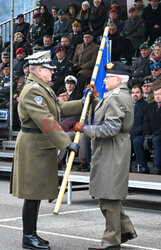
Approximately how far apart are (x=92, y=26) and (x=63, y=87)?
3.78 m

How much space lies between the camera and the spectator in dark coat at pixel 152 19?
1573 cm

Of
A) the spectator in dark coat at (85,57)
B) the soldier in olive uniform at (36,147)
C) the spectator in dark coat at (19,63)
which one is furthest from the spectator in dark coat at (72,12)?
the soldier in olive uniform at (36,147)

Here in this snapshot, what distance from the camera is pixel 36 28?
19297 millimetres

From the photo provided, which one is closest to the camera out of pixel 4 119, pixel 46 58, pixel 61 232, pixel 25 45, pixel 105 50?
pixel 46 58

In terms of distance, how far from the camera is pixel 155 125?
11.0 m

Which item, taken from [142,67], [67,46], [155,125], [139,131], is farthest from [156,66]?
[67,46]

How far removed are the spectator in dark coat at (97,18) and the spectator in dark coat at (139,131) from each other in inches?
226

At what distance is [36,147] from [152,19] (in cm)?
1027

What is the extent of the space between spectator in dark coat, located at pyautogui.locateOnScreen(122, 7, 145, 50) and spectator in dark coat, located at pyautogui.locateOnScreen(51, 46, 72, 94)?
181 centimetres

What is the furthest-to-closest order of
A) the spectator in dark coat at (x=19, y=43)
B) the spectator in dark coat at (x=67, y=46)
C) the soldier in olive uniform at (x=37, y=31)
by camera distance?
the soldier in olive uniform at (x=37, y=31)
the spectator in dark coat at (x=19, y=43)
the spectator in dark coat at (x=67, y=46)

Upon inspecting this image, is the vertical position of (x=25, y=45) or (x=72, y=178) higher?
(x=25, y=45)

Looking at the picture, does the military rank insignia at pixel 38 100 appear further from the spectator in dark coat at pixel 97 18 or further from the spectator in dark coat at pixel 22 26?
the spectator in dark coat at pixel 22 26

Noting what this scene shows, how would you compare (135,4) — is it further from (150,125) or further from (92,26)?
(150,125)

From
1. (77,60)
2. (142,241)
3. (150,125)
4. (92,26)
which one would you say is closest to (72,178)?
(150,125)
